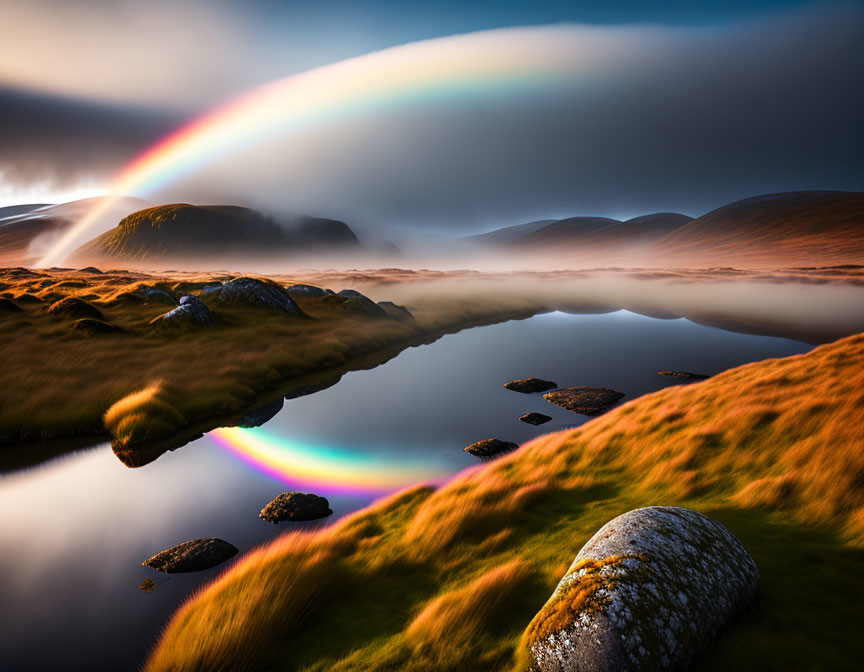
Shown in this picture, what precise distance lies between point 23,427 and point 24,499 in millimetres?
6481

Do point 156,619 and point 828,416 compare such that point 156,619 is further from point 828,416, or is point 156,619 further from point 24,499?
point 828,416

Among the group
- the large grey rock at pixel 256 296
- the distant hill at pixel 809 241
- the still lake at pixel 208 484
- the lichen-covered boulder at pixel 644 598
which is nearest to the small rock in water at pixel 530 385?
the still lake at pixel 208 484

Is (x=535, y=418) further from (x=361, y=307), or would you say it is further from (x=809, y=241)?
(x=809, y=241)

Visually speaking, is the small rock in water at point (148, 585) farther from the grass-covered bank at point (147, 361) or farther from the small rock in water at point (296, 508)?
the grass-covered bank at point (147, 361)

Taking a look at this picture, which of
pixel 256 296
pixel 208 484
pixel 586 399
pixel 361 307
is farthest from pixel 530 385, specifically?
pixel 256 296

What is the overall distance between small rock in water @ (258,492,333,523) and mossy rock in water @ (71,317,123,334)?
83.2ft

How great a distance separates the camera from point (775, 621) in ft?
14.3

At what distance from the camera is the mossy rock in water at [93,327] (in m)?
28.7

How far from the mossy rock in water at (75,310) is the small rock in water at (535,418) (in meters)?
34.0

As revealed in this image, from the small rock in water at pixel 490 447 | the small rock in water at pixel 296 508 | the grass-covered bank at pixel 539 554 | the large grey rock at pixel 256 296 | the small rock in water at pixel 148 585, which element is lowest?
the small rock in water at pixel 490 447

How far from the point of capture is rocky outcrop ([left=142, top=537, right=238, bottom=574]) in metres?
9.63

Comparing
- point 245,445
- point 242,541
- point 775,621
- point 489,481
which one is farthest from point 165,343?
point 775,621

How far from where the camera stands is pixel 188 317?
106 feet

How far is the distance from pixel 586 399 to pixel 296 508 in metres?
16.3
